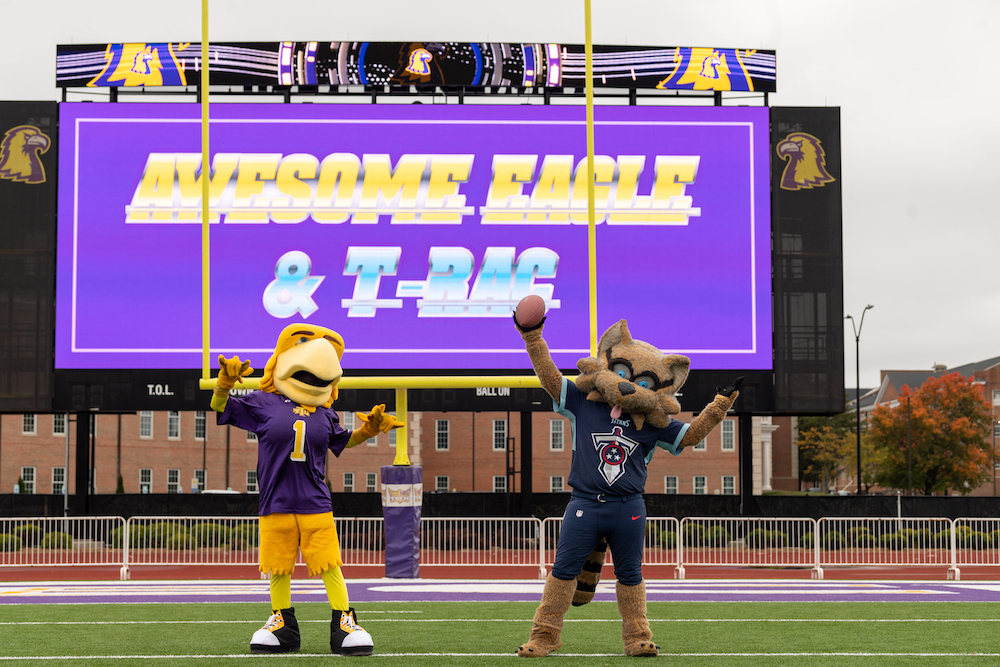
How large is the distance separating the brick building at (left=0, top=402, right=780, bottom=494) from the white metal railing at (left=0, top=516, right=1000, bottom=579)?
25.3 metres

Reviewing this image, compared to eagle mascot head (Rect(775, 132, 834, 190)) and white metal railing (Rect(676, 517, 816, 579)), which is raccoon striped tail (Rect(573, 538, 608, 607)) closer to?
white metal railing (Rect(676, 517, 816, 579))

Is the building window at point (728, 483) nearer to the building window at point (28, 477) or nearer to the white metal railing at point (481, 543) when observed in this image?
the building window at point (28, 477)

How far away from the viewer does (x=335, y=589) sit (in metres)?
5.75

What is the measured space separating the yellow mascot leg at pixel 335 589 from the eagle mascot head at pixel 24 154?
12.1 m

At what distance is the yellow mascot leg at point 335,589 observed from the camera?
5.68 m

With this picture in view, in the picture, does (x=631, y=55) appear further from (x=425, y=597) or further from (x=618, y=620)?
(x=618, y=620)

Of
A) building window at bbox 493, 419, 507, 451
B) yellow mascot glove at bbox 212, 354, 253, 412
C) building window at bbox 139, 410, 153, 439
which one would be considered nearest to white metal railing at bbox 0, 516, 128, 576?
yellow mascot glove at bbox 212, 354, 253, 412

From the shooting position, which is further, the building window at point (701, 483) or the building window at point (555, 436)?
the building window at point (701, 483)

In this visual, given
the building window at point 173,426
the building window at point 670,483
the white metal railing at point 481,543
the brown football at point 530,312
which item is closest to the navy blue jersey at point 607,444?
the brown football at point 530,312

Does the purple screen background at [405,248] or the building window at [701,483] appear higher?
the purple screen background at [405,248]

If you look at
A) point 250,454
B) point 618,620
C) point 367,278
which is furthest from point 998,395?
point 618,620

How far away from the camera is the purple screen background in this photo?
1461cm

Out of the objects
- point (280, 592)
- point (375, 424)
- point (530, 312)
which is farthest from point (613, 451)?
point (280, 592)

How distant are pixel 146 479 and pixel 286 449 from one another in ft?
131
